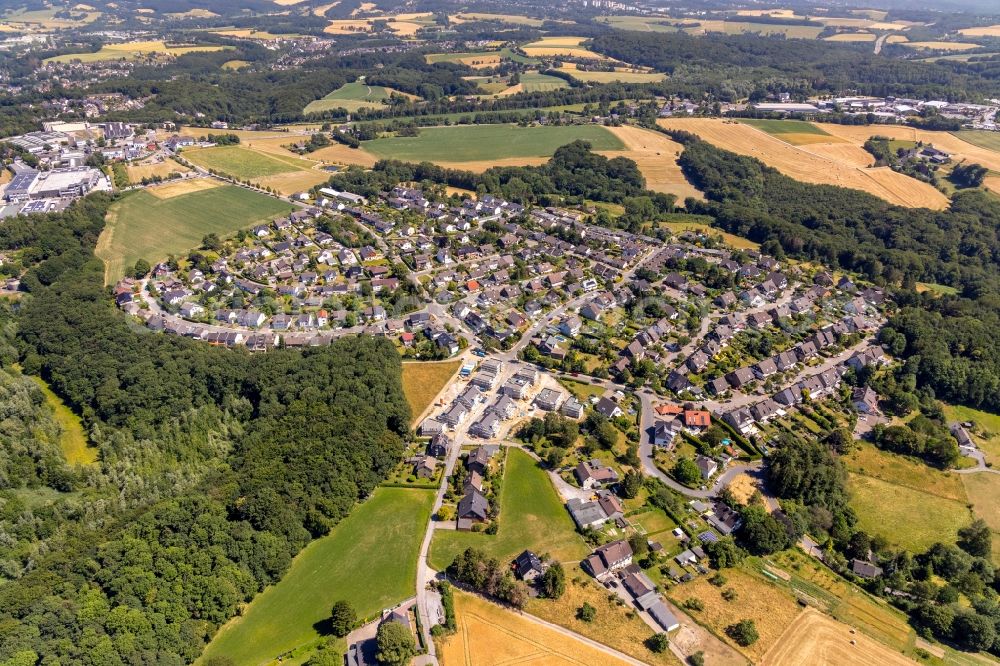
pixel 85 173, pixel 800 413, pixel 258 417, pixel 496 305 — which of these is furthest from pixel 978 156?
pixel 85 173

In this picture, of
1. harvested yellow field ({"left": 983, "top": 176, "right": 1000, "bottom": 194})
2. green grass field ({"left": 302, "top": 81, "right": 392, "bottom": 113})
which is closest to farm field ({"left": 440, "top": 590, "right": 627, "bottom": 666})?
harvested yellow field ({"left": 983, "top": 176, "right": 1000, "bottom": 194})

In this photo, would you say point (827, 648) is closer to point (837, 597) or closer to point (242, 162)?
point (837, 597)

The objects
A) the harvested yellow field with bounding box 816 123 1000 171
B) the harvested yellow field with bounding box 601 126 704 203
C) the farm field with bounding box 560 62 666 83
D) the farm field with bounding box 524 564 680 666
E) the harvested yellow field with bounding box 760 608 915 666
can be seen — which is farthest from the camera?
the farm field with bounding box 560 62 666 83

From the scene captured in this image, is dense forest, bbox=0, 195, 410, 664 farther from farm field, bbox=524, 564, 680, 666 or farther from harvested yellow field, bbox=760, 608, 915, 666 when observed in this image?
harvested yellow field, bbox=760, 608, 915, 666

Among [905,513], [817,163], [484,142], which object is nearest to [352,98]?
[484,142]

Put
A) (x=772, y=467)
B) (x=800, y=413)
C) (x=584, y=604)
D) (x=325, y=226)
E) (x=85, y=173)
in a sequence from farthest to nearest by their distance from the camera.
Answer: (x=85, y=173) < (x=325, y=226) < (x=800, y=413) < (x=772, y=467) < (x=584, y=604)

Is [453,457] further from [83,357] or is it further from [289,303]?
[83,357]
